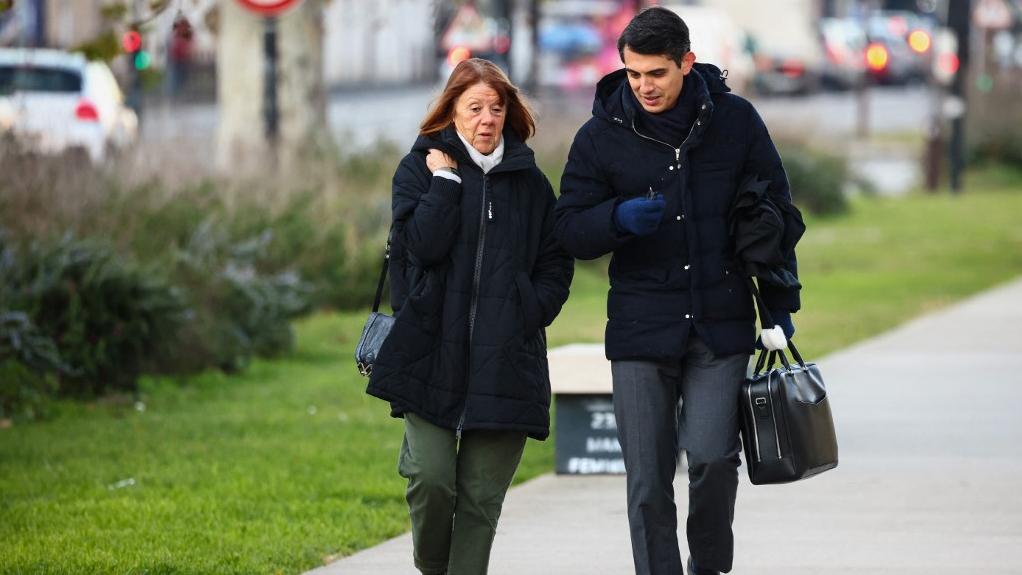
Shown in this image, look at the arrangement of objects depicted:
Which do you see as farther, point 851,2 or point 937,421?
point 851,2

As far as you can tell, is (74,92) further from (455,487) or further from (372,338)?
(455,487)

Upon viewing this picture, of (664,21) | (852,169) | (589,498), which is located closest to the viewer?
(664,21)

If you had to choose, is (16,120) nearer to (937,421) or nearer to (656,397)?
(937,421)

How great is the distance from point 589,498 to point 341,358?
4957mm

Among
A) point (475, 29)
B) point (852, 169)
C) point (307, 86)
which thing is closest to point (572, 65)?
point (852, 169)

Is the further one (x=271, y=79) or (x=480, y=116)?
(x=271, y=79)

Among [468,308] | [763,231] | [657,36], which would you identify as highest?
[657,36]

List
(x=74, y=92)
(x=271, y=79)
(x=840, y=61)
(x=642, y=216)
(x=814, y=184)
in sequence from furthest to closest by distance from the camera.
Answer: (x=840, y=61) → (x=814, y=184) → (x=74, y=92) → (x=271, y=79) → (x=642, y=216)

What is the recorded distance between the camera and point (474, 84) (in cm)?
548

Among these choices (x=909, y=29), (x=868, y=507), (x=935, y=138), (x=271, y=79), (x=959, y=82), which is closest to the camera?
(x=868, y=507)

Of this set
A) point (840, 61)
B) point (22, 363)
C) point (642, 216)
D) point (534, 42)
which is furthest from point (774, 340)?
point (840, 61)

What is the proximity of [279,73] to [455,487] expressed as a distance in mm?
13316

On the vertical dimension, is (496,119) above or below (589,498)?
above

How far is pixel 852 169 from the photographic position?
26.8 meters
